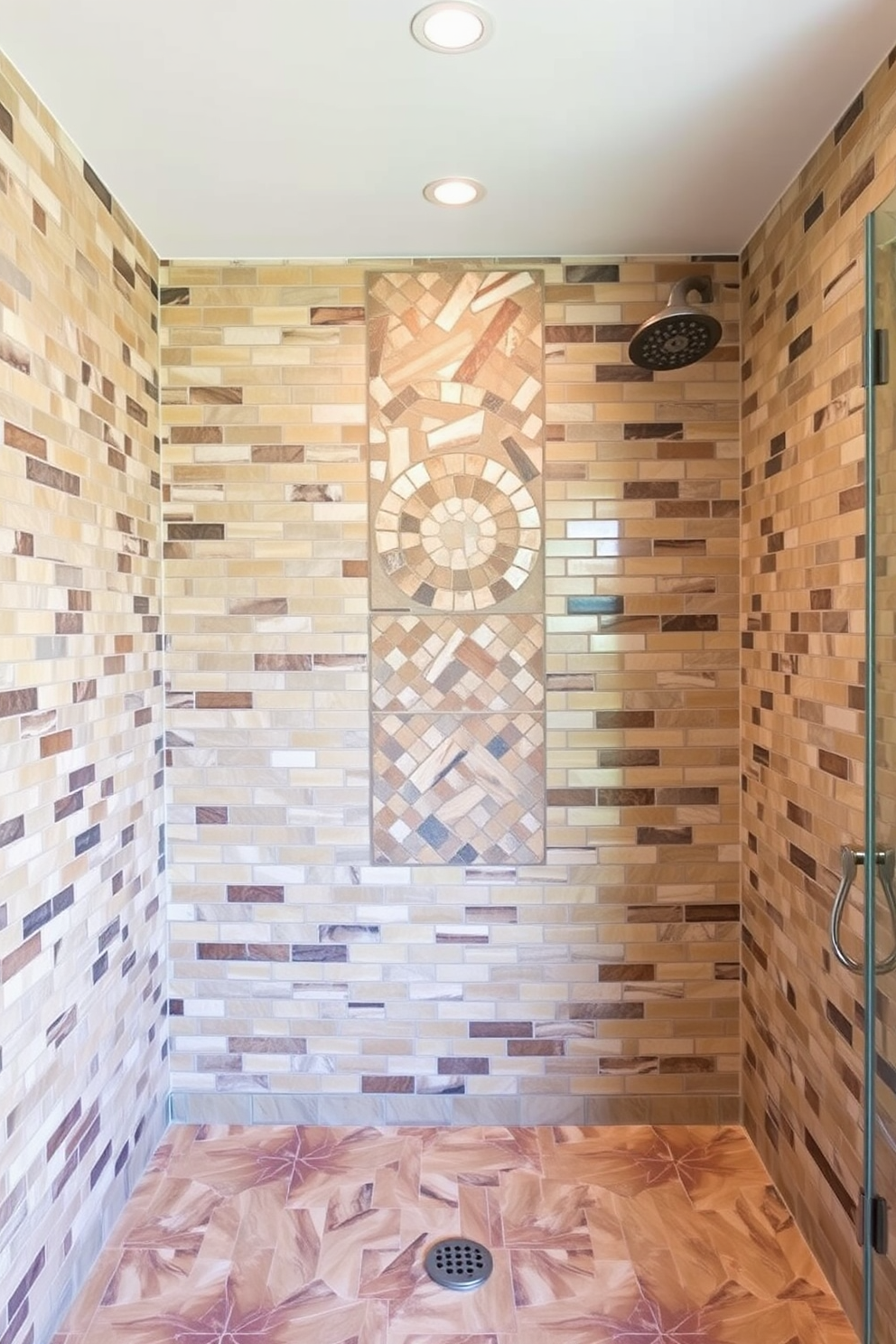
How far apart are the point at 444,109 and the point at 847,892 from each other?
1.53 meters

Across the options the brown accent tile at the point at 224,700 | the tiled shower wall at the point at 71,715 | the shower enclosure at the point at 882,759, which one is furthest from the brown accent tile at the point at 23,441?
the shower enclosure at the point at 882,759

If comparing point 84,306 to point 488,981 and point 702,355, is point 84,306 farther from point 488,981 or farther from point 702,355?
point 488,981

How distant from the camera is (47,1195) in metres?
1.36

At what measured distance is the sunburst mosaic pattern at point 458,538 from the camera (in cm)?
190

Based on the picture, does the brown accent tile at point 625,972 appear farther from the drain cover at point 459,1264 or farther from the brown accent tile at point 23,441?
the brown accent tile at point 23,441

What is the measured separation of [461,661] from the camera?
Result: 6.28ft

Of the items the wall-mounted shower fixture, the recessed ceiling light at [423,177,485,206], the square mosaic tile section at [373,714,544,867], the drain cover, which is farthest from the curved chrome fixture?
the recessed ceiling light at [423,177,485,206]

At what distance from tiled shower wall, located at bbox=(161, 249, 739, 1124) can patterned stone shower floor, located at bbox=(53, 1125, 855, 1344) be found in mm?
113

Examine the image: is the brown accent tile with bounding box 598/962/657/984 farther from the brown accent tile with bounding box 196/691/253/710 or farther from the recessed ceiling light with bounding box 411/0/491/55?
the recessed ceiling light with bounding box 411/0/491/55

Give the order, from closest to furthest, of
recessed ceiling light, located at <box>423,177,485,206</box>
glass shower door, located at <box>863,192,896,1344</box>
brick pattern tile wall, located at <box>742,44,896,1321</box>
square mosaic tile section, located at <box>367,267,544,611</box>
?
glass shower door, located at <box>863,192,896,1344</box> → brick pattern tile wall, located at <box>742,44,896,1321</box> → recessed ceiling light, located at <box>423,177,485,206</box> → square mosaic tile section, located at <box>367,267,544,611</box>

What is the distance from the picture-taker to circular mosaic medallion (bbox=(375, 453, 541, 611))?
190 centimetres

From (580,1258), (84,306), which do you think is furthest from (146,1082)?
(84,306)

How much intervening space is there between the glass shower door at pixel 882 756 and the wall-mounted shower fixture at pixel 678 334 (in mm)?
558

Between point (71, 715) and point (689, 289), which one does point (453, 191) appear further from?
point (71, 715)
